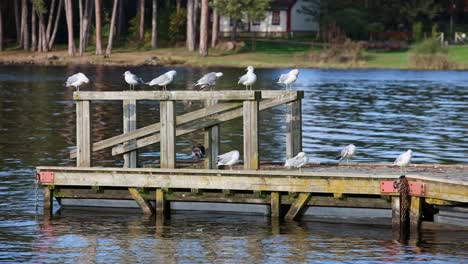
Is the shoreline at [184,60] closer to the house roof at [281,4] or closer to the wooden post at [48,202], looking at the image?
the house roof at [281,4]

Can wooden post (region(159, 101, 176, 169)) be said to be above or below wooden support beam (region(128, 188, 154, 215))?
above

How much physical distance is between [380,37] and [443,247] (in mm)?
94184

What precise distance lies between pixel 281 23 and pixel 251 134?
9812 cm

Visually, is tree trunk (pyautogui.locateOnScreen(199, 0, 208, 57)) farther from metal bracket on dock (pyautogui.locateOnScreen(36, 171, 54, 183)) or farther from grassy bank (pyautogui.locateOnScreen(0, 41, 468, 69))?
metal bracket on dock (pyautogui.locateOnScreen(36, 171, 54, 183))

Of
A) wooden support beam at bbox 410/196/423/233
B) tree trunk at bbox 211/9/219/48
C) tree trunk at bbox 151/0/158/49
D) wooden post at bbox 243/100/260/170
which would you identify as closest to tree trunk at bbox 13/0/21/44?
tree trunk at bbox 151/0/158/49

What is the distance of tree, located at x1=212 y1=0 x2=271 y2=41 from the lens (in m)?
110

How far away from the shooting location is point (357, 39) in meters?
117

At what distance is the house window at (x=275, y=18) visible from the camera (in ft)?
406

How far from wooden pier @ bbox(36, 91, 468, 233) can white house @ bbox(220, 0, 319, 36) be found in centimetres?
9456

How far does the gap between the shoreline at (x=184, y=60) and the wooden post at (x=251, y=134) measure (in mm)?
69797

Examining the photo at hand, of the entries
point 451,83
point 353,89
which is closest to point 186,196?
point 353,89

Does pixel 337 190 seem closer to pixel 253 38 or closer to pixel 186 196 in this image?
pixel 186 196

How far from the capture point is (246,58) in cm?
10588

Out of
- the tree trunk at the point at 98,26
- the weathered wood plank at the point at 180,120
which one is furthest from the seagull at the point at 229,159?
the tree trunk at the point at 98,26
